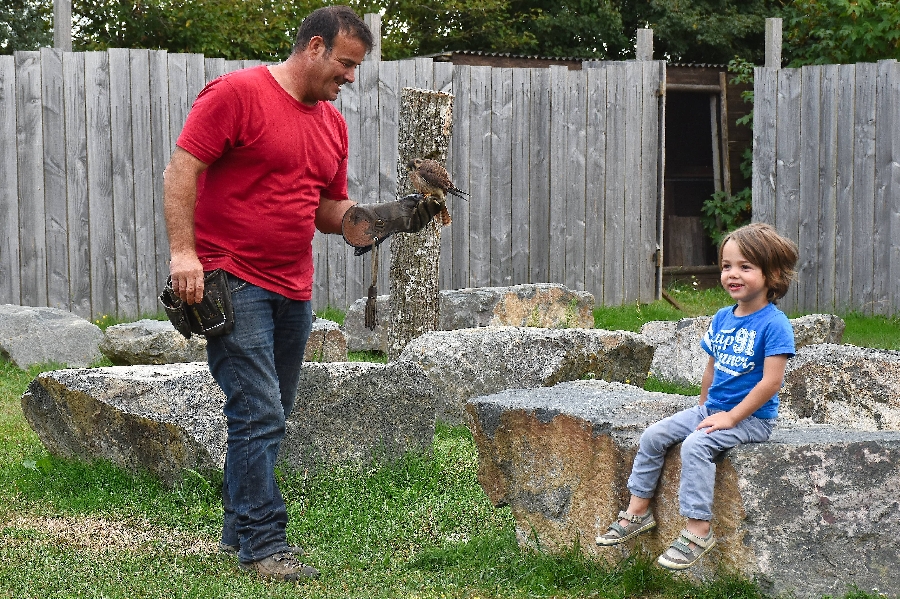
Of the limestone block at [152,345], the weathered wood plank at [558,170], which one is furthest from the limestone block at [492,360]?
the weathered wood plank at [558,170]

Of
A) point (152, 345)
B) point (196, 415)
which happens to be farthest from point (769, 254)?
point (152, 345)

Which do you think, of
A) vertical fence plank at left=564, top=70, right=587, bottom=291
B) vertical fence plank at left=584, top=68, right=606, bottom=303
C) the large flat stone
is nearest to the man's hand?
the large flat stone

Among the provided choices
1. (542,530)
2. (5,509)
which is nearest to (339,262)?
(5,509)

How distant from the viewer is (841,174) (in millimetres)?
9844

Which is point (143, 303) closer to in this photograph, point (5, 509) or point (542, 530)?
point (5, 509)

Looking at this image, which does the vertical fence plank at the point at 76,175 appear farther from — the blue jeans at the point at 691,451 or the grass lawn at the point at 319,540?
the blue jeans at the point at 691,451

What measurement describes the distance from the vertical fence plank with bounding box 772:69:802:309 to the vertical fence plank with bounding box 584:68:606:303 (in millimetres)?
1512

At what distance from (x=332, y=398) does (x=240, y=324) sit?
1.43 metres

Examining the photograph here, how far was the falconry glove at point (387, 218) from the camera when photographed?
4.29 meters

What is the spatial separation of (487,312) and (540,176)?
2.18 meters

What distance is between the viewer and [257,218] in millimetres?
3928

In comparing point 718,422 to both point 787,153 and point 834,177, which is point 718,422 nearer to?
point 834,177

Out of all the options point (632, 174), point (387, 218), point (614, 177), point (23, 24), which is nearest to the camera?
point (387, 218)

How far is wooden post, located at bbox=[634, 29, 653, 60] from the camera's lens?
10969 mm
